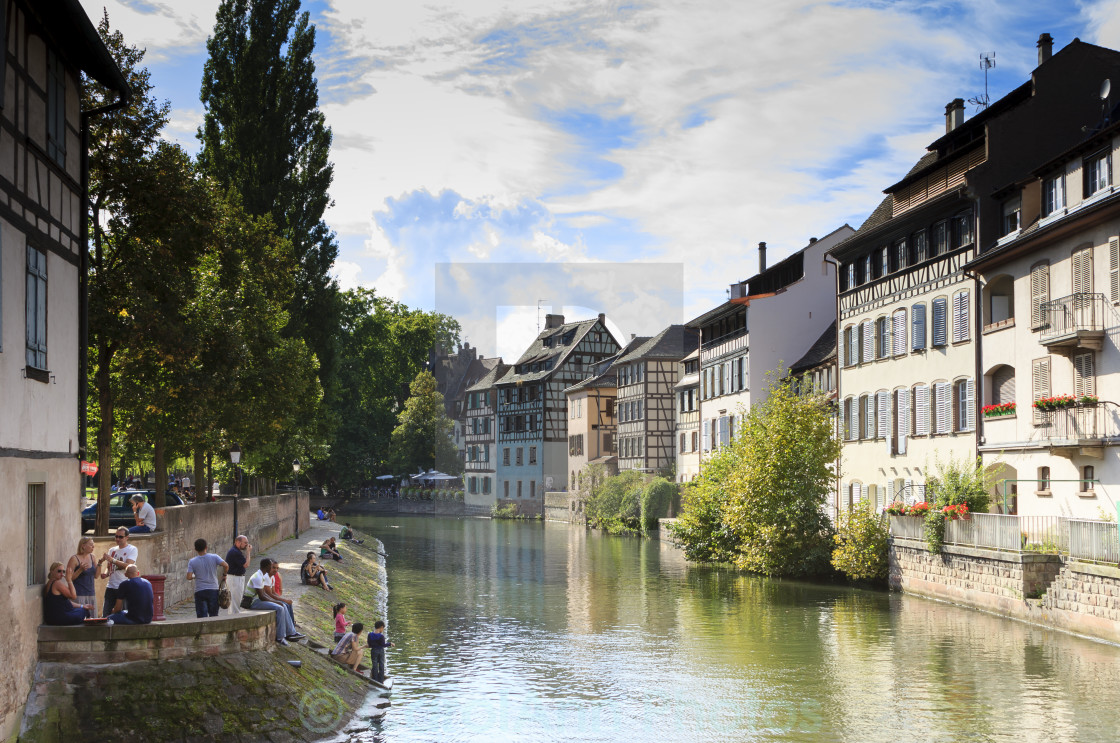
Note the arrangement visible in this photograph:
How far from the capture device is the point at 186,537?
78.7ft

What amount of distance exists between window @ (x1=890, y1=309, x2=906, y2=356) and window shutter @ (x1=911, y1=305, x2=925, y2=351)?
663 millimetres

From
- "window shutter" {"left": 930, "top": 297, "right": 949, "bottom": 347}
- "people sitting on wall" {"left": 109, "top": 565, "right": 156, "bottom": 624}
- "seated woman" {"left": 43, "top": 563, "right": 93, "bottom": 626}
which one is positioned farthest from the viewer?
"window shutter" {"left": 930, "top": 297, "right": 949, "bottom": 347}

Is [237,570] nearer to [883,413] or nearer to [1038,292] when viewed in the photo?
[1038,292]

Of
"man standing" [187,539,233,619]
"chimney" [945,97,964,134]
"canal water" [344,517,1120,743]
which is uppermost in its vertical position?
"chimney" [945,97,964,134]

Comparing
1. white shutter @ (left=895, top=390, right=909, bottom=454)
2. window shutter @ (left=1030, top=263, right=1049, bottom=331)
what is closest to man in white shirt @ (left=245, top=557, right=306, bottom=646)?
window shutter @ (left=1030, top=263, right=1049, bottom=331)

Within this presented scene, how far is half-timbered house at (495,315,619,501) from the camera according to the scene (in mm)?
84812

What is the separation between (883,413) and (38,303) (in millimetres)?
30604

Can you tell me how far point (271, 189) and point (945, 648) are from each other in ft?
103

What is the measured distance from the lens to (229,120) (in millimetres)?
43250

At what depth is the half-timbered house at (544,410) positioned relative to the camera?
84812mm

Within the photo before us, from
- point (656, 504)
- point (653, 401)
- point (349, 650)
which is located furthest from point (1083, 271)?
point (653, 401)

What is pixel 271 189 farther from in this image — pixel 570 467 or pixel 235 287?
pixel 570 467

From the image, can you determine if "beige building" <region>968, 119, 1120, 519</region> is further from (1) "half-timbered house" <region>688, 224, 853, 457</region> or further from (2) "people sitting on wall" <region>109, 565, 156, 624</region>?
(2) "people sitting on wall" <region>109, 565, 156, 624</region>

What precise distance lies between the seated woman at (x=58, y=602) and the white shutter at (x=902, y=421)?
29.2m
